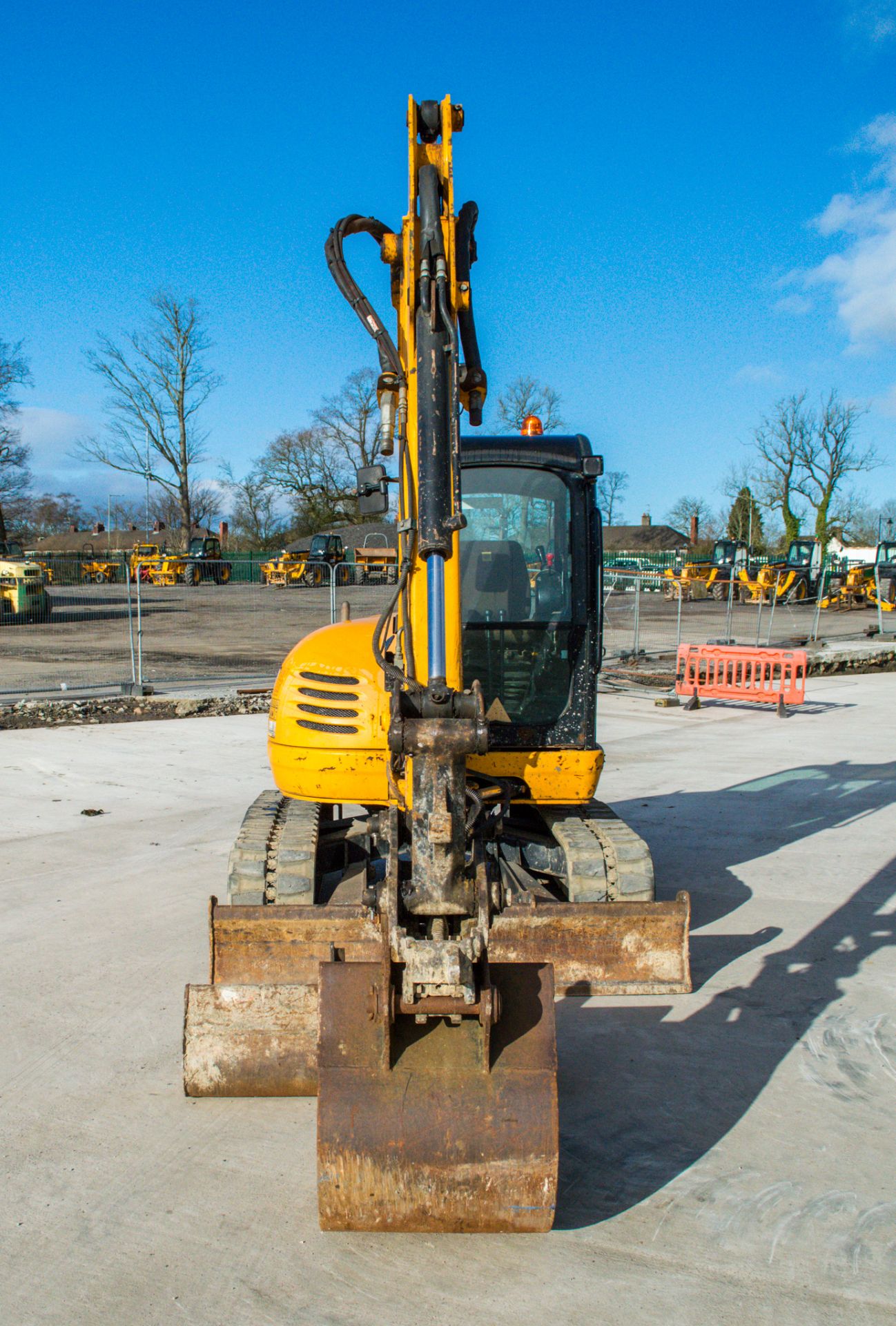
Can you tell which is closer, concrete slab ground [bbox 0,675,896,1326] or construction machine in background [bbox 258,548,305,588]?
concrete slab ground [bbox 0,675,896,1326]

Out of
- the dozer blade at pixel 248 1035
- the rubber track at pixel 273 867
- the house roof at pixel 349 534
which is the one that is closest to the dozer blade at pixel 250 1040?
the dozer blade at pixel 248 1035

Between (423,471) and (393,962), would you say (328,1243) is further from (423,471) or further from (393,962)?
(423,471)

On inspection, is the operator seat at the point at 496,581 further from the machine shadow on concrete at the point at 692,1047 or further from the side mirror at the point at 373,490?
the machine shadow on concrete at the point at 692,1047

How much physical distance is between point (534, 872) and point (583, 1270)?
288 cm

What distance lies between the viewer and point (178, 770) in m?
10.2

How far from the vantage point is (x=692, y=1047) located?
4.52 meters

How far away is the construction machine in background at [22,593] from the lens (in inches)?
1025

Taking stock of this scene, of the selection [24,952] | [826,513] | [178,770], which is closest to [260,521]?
[826,513]

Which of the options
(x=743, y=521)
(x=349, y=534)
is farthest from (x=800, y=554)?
(x=349, y=534)

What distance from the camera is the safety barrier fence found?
1744 centimetres

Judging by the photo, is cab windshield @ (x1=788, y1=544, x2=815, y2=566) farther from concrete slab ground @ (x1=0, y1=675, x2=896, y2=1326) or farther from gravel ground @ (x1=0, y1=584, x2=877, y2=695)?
concrete slab ground @ (x1=0, y1=675, x2=896, y2=1326)

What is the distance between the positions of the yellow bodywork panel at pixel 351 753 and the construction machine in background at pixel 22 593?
22.9m

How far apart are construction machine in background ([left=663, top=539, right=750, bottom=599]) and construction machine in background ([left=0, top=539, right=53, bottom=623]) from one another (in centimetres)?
2663

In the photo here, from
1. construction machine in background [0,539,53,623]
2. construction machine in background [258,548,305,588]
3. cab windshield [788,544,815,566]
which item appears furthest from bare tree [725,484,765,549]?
construction machine in background [0,539,53,623]
